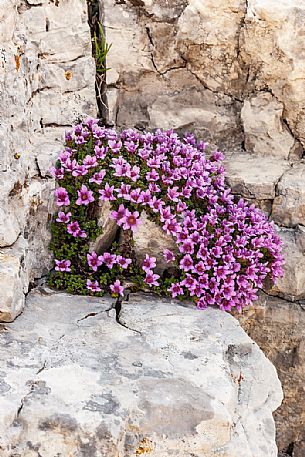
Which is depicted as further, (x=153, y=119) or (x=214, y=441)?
(x=153, y=119)

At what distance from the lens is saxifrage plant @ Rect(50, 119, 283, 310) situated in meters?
4.05

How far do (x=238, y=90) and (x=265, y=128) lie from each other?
34 centimetres

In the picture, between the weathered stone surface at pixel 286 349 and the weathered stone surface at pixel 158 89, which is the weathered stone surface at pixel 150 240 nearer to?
the weathered stone surface at pixel 286 349

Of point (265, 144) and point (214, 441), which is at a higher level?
point (265, 144)

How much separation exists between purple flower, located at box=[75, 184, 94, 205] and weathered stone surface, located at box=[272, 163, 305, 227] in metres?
1.27

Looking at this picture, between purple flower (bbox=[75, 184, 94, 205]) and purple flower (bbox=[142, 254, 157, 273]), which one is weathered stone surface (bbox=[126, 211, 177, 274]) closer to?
purple flower (bbox=[142, 254, 157, 273])

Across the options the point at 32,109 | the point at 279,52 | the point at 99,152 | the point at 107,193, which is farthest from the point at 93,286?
the point at 279,52

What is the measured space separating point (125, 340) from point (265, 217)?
1468 millimetres

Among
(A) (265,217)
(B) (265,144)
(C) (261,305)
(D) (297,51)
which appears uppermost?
(D) (297,51)

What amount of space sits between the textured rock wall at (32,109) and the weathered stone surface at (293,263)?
61.4 inches

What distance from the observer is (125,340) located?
3.49 metres

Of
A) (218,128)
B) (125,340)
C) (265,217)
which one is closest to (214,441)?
(125,340)

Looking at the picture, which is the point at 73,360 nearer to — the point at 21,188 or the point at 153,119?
the point at 21,188

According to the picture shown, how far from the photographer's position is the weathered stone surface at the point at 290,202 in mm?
4395
